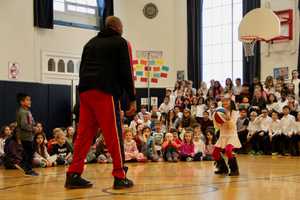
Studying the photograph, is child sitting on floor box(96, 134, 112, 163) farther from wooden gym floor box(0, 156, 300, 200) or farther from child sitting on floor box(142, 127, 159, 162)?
wooden gym floor box(0, 156, 300, 200)

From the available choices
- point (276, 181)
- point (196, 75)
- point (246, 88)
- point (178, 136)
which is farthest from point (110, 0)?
point (276, 181)

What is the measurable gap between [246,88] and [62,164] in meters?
6.59

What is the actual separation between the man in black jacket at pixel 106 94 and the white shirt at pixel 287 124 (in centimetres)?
832

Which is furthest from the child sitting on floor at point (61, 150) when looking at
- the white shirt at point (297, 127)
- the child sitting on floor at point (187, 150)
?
the white shirt at point (297, 127)

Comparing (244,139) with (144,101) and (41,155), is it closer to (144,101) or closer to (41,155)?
(144,101)

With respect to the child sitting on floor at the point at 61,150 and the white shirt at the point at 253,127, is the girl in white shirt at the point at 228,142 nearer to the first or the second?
the child sitting on floor at the point at 61,150

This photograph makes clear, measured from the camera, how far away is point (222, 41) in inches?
720

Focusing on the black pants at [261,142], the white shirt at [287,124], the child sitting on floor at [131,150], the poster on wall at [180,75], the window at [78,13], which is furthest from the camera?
the poster on wall at [180,75]

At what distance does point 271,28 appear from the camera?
527 inches

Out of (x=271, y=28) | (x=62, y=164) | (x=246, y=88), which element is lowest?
(x=62, y=164)

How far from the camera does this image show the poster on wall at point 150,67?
60.4ft

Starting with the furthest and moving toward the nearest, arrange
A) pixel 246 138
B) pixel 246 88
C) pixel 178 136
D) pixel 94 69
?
pixel 246 88 → pixel 246 138 → pixel 178 136 → pixel 94 69

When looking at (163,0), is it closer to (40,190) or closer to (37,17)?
(37,17)

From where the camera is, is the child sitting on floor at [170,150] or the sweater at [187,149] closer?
the child sitting on floor at [170,150]
